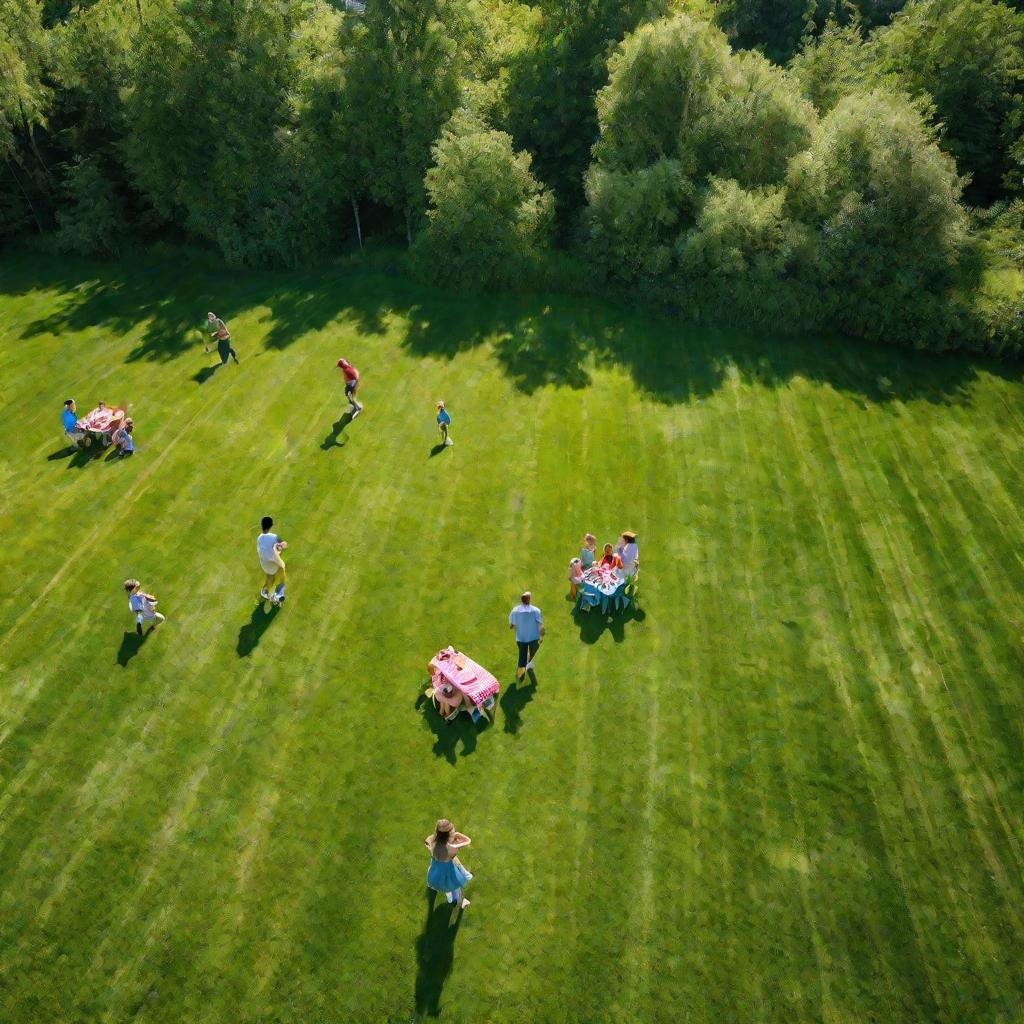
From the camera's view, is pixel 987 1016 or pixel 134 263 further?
pixel 134 263

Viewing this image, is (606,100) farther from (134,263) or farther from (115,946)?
(115,946)

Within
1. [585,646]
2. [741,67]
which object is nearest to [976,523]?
[585,646]

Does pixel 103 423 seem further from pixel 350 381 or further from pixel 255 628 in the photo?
pixel 255 628

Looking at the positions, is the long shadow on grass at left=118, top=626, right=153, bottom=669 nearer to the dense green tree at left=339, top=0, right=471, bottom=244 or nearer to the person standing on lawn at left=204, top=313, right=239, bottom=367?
the person standing on lawn at left=204, top=313, right=239, bottom=367

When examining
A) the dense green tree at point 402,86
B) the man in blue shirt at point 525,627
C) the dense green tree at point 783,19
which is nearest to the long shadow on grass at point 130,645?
the man in blue shirt at point 525,627

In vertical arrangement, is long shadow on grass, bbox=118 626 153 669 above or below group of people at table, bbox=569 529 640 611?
below

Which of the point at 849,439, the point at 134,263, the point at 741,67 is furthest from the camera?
the point at 134,263

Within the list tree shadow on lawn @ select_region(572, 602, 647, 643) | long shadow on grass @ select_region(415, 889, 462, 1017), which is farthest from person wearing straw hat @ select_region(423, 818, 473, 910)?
tree shadow on lawn @ select_region(572, 602, 647, 643)
